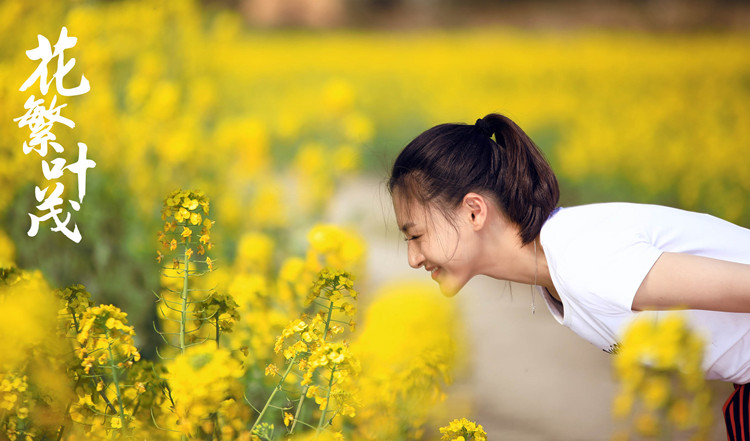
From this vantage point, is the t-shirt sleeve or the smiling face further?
the smiling face

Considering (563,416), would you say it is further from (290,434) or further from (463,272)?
(290,434)

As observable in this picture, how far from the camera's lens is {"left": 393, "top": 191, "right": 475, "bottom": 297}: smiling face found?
4.10 ft

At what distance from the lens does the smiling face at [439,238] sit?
1.25m

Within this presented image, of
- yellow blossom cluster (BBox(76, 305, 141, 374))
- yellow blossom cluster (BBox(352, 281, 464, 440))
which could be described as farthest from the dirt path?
yellow blossom cluster (BBox(76, 305, 141, 374))

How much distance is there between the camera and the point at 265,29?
4348 mm

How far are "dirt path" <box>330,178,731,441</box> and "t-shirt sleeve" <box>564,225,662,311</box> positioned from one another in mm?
939

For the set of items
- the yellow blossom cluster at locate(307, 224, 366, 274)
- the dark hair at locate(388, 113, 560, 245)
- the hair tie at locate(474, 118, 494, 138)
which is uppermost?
the hair tie at locate(474, 118, 494, 138)

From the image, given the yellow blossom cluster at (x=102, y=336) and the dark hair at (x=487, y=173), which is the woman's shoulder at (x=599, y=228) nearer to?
the dark hair at (x=487, y=173)

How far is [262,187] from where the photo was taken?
2912 mm

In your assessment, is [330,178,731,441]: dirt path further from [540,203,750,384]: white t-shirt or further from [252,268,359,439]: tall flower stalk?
[252,268,359,439]: tall flower stalk

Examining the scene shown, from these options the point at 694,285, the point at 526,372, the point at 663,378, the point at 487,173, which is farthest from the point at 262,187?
the point at 663,378

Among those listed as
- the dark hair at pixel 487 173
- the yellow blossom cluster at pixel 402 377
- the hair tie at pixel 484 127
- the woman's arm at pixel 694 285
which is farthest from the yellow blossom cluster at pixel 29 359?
the woman's arm at pixel 694 285

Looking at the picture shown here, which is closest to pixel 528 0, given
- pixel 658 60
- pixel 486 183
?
pixel 658 60

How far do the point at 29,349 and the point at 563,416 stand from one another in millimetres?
1506
